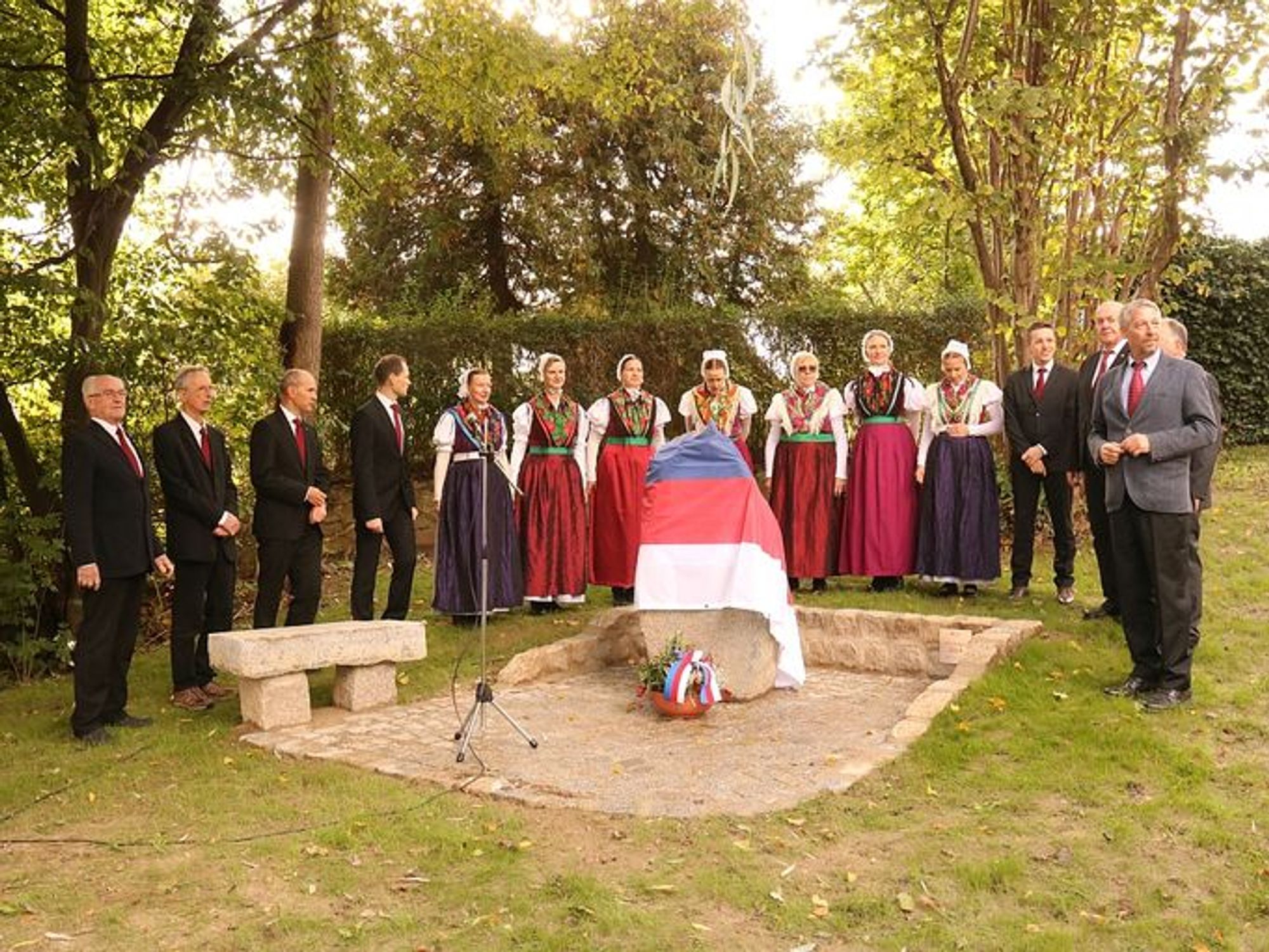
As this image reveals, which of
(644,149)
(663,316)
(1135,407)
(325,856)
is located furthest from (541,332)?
(325,856)

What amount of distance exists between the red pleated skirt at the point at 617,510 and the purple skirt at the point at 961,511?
1992 millimetres

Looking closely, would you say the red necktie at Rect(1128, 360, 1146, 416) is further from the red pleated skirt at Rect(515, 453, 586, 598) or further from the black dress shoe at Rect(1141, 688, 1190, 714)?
the red pleated skirt at Rect(515, 453, 586, 598)

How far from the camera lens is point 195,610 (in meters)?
6.14

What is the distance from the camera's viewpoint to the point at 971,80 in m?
9.08

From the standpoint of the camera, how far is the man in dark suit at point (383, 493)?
6.98m

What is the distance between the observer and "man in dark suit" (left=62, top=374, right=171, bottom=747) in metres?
5.47

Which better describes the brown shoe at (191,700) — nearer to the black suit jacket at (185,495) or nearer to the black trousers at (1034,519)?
the black suit jacket at (185,495)

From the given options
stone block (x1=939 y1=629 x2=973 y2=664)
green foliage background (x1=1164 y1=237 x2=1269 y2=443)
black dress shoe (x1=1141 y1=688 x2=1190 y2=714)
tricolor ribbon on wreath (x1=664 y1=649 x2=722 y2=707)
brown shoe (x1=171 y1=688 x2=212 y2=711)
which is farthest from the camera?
green foliage background (x1=1164 y1=237 x2=1269 y2=443)

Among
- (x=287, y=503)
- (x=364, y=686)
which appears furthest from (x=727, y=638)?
(x=287, y=503)

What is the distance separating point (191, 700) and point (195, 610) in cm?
48

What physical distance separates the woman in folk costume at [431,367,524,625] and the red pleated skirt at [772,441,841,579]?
6.37ft

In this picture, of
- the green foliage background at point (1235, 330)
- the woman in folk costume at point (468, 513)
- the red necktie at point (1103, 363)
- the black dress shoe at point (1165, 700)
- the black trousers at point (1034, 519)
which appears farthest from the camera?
the green foliage background at point (1235, 330)

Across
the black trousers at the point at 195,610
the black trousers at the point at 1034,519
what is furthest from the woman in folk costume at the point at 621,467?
the black trousers at the point at 195,610

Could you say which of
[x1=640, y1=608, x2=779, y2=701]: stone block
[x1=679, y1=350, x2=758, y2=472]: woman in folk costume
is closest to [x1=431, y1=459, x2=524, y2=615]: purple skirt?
[x1=679, y1=350, x2=758, y2=472]: woman in folk costume
